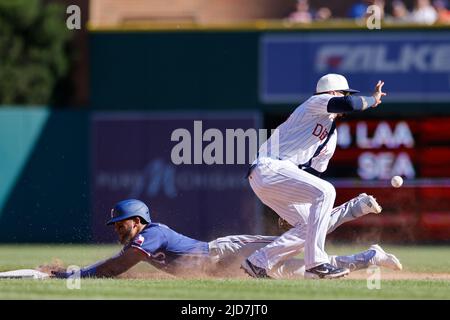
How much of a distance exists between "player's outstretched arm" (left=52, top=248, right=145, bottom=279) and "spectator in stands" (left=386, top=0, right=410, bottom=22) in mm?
9628

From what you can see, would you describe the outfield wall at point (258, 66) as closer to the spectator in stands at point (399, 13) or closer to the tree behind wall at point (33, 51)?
the spectator in stands at point (399, 13)

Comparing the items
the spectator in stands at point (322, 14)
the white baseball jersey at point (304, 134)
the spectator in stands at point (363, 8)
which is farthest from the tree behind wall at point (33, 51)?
the white baseball jersey at point (304, 134)

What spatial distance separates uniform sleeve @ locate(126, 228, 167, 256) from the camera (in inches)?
395

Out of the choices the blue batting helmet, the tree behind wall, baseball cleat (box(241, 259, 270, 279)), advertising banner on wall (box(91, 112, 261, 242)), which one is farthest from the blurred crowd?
the blue batting helmet

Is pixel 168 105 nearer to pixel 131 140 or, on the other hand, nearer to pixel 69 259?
pixel 131 140

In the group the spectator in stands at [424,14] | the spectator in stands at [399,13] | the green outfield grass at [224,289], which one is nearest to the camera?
the green outfield grass at [224,289]

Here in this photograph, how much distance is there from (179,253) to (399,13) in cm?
975

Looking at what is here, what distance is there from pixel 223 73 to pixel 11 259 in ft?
19.2

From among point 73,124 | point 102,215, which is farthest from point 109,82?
point 102,215

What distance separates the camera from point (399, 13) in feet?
62.6

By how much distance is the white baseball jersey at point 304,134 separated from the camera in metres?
10.4

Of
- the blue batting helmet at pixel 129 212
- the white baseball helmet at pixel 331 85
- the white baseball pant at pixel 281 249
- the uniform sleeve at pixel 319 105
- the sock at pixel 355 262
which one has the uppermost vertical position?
the white baseball helmet at pixel 331 85

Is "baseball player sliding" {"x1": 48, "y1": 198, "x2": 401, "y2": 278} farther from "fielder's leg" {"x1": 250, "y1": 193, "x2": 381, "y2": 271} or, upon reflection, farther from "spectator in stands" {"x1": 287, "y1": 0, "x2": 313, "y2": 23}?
"spectator in stands" {"x1": 287, "y1": 0, "x2": 313, "y2": 23}

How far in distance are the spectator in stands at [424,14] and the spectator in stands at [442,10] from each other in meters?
0.08
